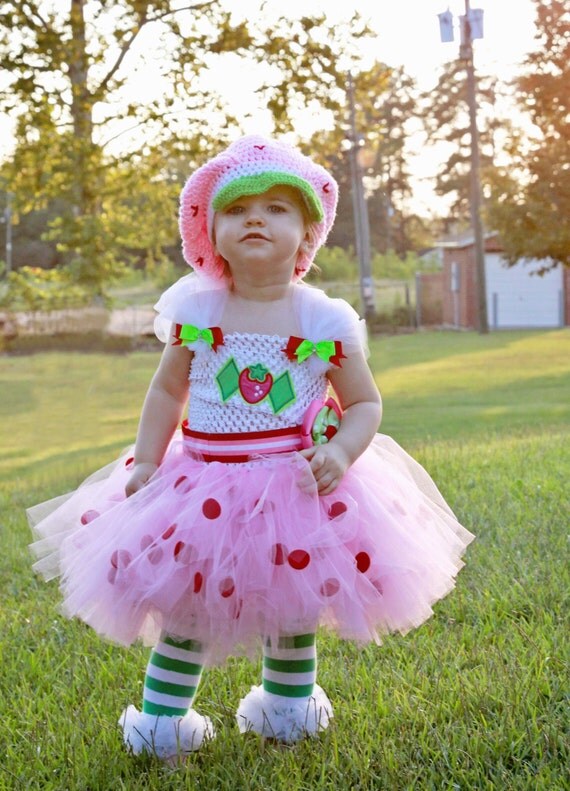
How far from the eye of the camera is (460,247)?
126ft

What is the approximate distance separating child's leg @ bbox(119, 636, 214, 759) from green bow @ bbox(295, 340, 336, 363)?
0.76 metres

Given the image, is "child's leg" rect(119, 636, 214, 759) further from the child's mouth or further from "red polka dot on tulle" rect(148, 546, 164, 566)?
the child's mouth

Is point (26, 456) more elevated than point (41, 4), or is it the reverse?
point (41, 4)

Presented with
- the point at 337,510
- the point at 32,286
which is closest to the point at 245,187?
the point at 337,510

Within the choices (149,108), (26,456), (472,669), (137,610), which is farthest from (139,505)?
(149,108)

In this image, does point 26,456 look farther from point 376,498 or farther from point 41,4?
point 376,498

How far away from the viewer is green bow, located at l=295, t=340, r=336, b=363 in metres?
2.74

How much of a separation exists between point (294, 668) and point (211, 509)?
1.78ft

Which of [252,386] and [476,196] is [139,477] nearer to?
[252,386]

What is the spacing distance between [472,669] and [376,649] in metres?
0.40

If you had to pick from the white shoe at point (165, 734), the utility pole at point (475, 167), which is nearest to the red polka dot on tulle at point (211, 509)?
the white shoe at point (165, 734)

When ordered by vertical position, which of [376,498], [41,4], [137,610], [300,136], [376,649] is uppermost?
[41,4]

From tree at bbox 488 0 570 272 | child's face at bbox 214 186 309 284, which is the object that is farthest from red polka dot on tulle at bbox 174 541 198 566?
tree at bbox 488 0 570 272

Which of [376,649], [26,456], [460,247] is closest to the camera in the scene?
[376,649]
